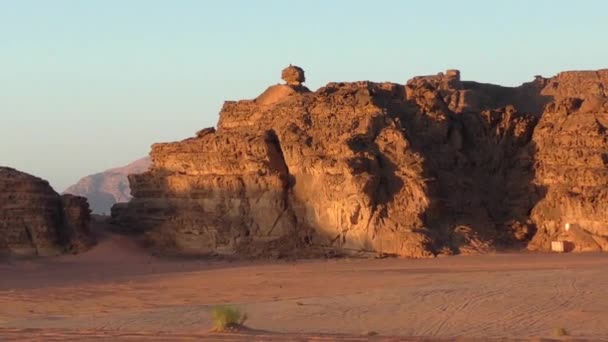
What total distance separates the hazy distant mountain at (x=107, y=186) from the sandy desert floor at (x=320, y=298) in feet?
313

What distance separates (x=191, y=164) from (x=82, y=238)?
439cm

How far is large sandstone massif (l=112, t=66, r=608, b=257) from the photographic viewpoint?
32.5 m

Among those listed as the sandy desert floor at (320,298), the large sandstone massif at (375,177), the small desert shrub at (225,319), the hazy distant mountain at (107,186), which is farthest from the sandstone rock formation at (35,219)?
the hazy distant mountain at (107,186)

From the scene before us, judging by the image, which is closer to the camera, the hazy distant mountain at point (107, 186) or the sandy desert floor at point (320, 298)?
the sandy desert floor at point (320, 298)

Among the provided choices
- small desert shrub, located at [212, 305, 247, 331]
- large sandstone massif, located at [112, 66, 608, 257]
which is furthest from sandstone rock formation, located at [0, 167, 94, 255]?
small desert shrub, located at [212, 305, 247, 331]

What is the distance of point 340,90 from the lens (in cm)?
3519

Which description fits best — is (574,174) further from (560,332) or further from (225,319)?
(225,319)

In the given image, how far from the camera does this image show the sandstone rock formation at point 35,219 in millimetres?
35375

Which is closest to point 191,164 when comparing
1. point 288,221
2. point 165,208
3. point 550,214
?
point 165,208

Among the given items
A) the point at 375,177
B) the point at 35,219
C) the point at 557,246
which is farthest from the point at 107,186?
the point at 557,246

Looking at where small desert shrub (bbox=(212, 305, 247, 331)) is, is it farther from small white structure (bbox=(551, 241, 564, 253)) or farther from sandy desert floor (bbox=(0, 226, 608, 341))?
small white structure (bbox=(551, 241, 564, 253))

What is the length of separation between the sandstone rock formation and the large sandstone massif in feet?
7.93

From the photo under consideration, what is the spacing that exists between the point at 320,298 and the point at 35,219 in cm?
1621

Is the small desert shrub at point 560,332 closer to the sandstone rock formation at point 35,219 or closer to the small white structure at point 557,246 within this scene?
the small white structure at point 557,246
